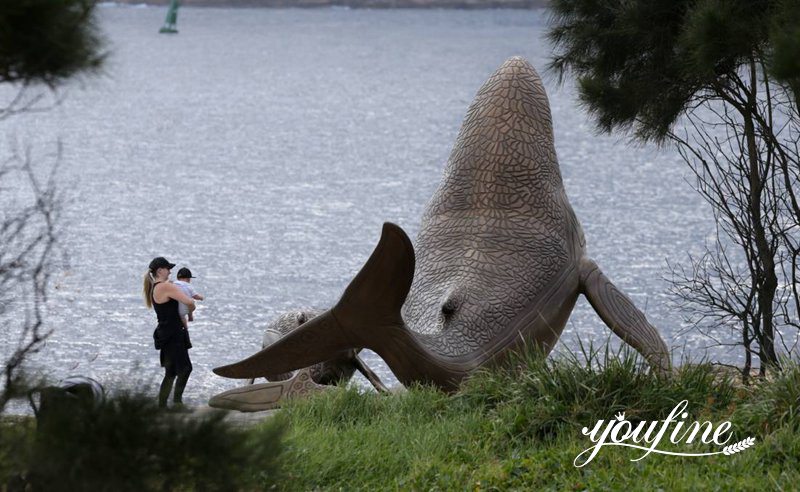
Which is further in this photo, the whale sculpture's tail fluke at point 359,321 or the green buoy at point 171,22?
the green buoy at point 171,22

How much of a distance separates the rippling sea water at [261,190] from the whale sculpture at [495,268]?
1049mm

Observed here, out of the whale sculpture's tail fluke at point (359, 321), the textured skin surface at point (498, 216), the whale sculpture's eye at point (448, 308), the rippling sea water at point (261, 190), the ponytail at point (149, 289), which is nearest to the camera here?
the whale sculpture's tail fluke at point (359, 321)

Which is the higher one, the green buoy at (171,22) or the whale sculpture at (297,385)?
the whale sculpture at (297,385)

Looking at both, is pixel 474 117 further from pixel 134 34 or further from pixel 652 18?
pixel 134 34

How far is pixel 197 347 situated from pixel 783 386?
303 inches

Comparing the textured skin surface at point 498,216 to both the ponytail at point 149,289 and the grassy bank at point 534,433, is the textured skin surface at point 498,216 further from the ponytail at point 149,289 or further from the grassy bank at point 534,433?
the ponytail at point 149,289

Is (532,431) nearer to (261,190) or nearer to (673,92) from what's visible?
(673,92)

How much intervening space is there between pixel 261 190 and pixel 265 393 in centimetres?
1544

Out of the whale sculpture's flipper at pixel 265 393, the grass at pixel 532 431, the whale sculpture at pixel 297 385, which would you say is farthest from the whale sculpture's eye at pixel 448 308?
the whale sculpture's flipper at pixel 265 393

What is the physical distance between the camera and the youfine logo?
18.8ft

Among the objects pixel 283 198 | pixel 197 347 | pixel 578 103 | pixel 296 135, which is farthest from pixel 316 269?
pixel 296 135

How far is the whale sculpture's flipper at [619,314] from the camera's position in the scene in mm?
7531

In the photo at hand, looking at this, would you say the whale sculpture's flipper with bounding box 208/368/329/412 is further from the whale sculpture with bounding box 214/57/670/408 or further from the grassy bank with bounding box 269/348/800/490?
the whale sculpture with bounding box 214/57/670/408

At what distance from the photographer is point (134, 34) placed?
2606 inches
